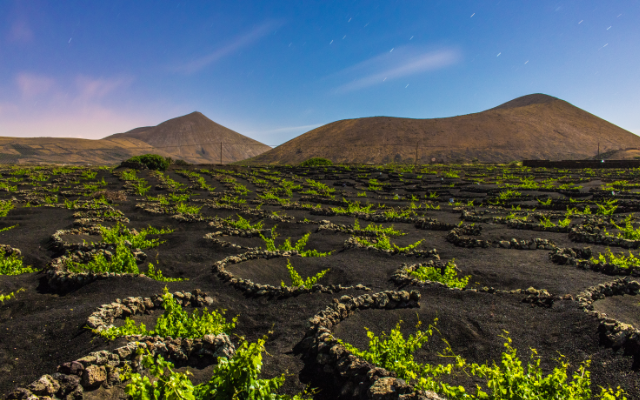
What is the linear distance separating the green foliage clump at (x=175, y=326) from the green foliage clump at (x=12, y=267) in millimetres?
4373

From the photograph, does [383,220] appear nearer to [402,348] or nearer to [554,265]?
[554,265]

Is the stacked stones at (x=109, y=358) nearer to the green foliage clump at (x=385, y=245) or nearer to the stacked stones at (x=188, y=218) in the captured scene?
the green foliage clump at (x=385, y=245)

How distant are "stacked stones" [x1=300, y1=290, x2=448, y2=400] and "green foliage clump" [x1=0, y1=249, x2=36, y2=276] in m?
6.54

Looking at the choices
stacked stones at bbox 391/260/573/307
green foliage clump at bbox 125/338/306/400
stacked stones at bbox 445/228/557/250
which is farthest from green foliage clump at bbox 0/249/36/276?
stacked stones at bbox 445/228/557/250

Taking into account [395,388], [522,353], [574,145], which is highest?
[574,145]


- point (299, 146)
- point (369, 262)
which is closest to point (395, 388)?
point (369, 262)

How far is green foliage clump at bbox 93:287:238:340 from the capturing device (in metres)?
4.16

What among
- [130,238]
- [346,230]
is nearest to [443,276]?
[346,230]

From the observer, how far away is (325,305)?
5539mm

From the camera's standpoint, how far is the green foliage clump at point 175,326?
4.16 m

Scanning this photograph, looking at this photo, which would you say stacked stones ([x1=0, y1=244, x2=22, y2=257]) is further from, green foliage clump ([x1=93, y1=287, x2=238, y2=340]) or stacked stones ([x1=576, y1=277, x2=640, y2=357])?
stacked stones ([x1=576, y1=277, x2=640, y2=357])

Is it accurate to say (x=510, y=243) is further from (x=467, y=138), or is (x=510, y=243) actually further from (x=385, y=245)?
(x=467, y=138)

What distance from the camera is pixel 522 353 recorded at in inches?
162

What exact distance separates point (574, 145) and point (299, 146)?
85739mm
